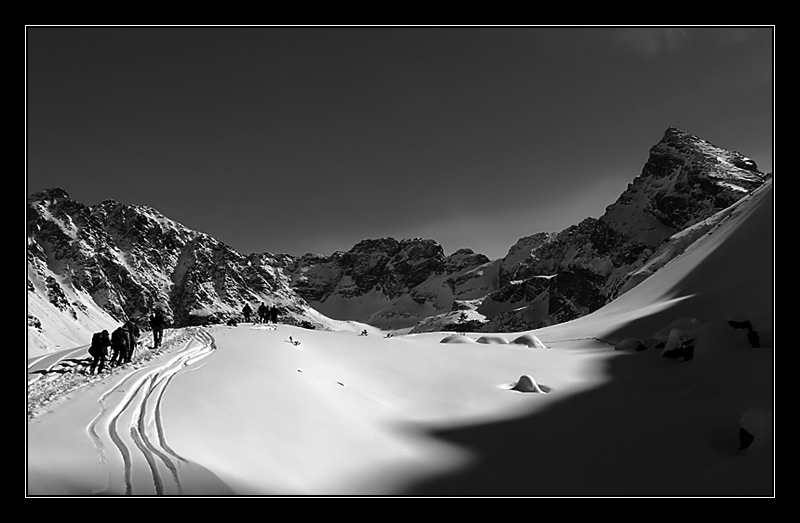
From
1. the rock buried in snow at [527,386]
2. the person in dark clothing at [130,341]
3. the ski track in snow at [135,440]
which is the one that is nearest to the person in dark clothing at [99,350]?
the person in dark clothing at [130,341]

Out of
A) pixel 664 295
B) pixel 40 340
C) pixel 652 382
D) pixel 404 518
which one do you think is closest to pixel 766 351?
pixel 652 382

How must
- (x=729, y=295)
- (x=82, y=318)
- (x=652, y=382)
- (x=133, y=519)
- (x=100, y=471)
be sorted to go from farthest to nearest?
(x=82, y=318), (x=729, y=295), (x=652, y=382), (x=100, y=471), (x=133, y=519)

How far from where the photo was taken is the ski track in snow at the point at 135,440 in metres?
6.24

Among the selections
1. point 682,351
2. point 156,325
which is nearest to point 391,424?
point 156,325

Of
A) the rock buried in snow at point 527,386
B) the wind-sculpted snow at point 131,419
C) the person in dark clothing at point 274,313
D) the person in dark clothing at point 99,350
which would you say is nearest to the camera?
the wind-sculpted snow at point 131,419

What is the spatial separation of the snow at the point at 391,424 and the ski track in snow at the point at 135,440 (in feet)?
0.10

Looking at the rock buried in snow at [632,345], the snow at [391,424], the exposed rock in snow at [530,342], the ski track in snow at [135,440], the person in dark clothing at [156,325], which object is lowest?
the exposed rock in snow at [530,342]

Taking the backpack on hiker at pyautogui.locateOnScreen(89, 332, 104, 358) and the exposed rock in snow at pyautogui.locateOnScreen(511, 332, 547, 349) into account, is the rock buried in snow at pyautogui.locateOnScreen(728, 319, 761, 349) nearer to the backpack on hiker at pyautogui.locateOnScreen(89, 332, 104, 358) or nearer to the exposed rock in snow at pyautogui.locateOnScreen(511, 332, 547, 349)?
the exposed rock in snow at pyautogui.locateOnScreen(511, 332, 547, 349)

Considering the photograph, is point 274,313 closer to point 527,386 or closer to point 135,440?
point 527,386

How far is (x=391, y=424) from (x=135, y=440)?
711cm

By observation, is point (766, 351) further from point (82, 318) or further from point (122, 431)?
point (82, 318)

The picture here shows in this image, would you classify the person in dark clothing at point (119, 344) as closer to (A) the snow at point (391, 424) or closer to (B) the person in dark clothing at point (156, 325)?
(A) the snow at point (391, 424)

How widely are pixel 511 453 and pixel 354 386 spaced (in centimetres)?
643

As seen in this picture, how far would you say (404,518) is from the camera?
5379mm
